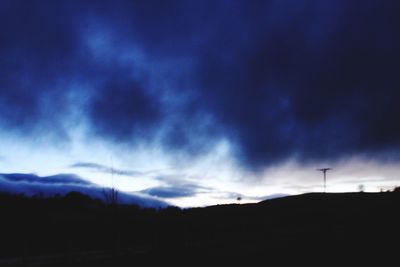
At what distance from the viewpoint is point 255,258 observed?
14.6 meters

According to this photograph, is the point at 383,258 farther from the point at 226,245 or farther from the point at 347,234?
the point at 226,245

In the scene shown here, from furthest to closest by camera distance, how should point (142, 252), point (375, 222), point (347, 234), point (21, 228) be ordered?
point (21, 228)
point (375, 222)
point (347, 234)
point (142, 252)

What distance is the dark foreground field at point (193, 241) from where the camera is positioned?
14.1 m

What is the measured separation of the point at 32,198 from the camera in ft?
143

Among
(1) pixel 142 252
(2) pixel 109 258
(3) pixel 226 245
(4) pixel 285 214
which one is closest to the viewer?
(2) pixel 109 258

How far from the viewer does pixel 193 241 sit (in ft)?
62.6

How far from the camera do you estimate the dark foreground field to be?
14062 mm

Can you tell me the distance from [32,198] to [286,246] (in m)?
37.5

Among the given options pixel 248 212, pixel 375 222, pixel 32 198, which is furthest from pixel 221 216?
pixel 32 198

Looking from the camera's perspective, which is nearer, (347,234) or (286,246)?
(286,246)

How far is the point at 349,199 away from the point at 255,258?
31.9 meters

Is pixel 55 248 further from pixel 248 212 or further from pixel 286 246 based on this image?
pixel 248 212

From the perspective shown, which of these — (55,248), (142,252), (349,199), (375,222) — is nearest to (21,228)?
(55,248)

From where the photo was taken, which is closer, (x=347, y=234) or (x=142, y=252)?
(x=142, y=252)
